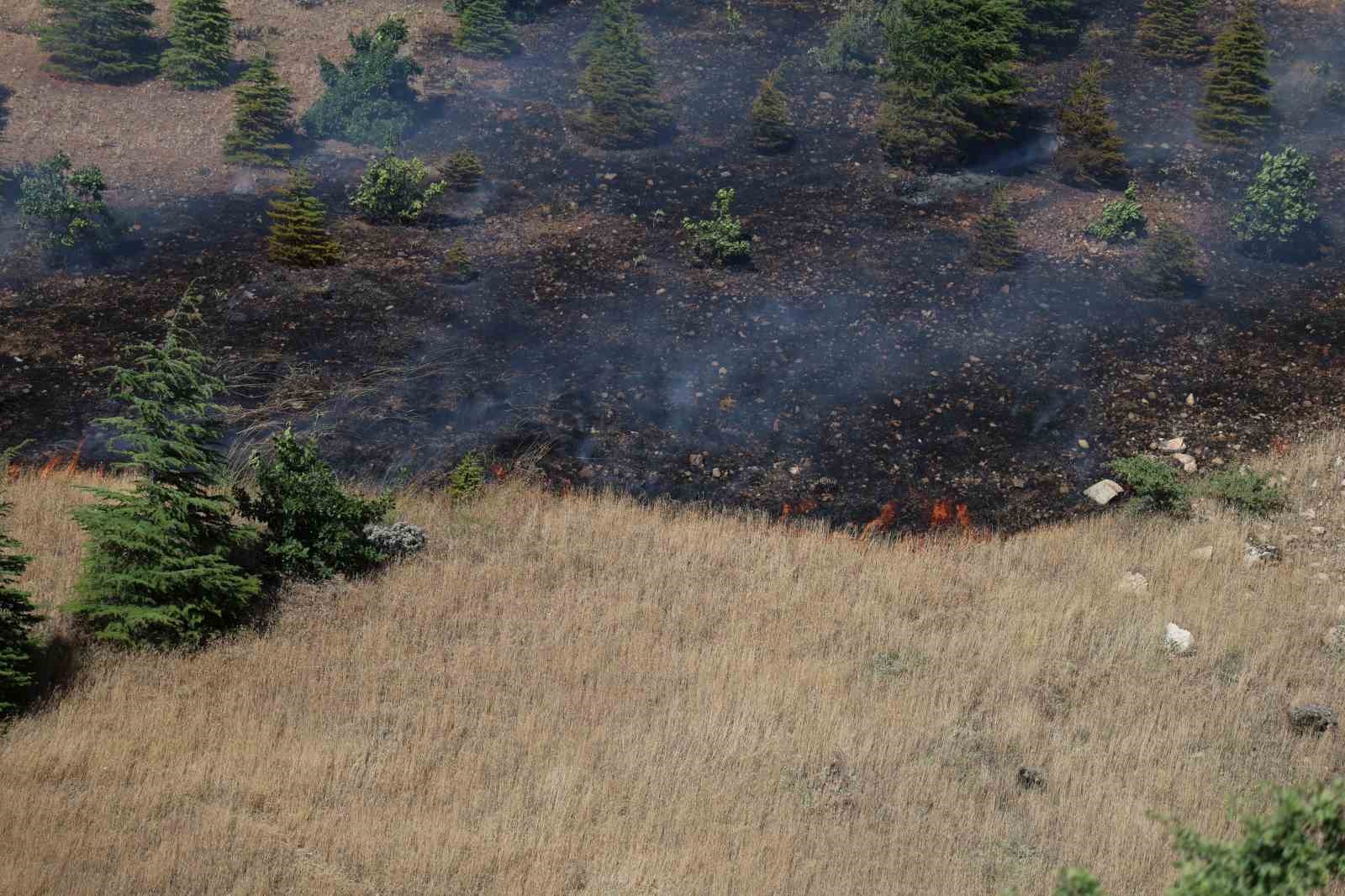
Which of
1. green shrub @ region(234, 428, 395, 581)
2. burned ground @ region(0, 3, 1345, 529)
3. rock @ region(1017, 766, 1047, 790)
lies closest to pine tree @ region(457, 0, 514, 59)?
burned ground @ region(0, 3, 1345, 529)

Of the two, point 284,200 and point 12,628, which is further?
point 284,200

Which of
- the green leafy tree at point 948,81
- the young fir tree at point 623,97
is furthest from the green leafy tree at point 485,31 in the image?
the green leafy tree at point 948,81

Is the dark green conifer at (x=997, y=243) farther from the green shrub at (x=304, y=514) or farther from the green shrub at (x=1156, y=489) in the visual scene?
the green shrub at (x=304, y=514)

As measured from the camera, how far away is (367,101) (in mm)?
21422

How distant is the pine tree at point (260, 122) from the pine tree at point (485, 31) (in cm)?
435

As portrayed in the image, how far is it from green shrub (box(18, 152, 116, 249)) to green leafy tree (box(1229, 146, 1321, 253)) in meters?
18.0

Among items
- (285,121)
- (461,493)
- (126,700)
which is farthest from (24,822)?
(285,121)

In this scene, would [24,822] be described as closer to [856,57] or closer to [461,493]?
[461,493]

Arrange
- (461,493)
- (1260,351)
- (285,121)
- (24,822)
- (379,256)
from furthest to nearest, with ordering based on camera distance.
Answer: (285,121)
(379,256)
(1260,351)
(461,493)
(24,822)

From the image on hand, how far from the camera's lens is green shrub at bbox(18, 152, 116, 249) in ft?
57.1

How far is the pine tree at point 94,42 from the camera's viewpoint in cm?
2267

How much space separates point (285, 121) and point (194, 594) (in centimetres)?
1413

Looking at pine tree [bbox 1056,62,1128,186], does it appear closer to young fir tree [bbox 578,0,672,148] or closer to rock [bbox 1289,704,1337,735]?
young fir tree [bbox 578,0,672,148]

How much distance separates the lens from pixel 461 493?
41.8 feet
